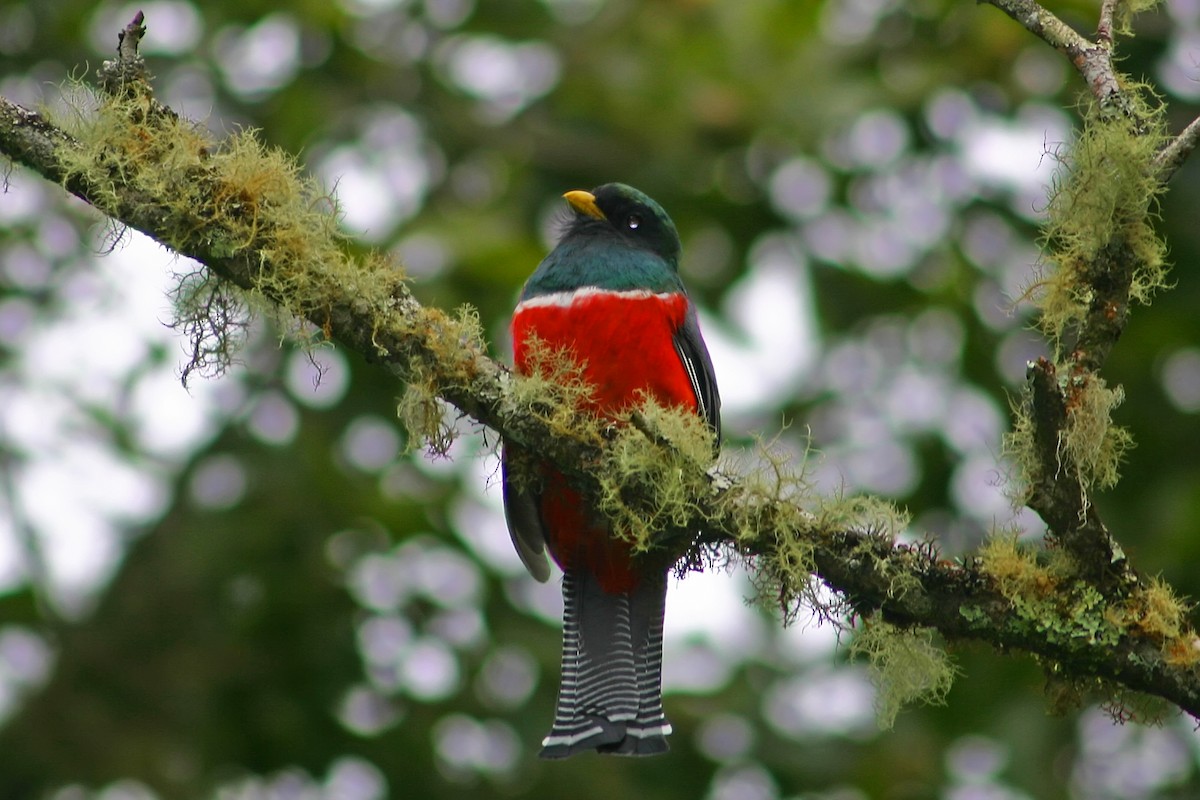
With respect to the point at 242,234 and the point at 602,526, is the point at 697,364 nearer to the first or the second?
the point at 602,526

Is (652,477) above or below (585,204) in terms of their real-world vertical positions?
below

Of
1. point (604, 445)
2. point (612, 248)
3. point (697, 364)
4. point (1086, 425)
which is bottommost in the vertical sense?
point (1086, 425)

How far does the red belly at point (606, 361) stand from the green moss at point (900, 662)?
34.7 inches

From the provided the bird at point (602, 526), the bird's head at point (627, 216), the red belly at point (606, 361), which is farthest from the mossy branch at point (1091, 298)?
the bird's head at point (627, 216)

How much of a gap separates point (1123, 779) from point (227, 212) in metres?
4.50

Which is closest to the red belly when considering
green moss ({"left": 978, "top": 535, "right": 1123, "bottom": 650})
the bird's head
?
the bird's head

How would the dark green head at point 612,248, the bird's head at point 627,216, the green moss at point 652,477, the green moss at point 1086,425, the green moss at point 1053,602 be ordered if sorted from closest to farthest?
the green moss at point 1086,425, the green moss at point 1053,602, the green moss at point 652,477, the dark green head at point 612,248, the bird's head at point 627,216

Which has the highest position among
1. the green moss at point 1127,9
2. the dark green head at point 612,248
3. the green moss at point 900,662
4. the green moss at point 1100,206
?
the dark green head at point 612,248

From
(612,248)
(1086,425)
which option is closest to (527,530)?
(612,248)

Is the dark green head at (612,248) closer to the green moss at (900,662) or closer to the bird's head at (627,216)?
the bird's head at (627,216)

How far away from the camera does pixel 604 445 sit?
2.92 meters

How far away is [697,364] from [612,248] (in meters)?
0.41

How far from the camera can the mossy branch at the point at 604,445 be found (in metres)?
2.75

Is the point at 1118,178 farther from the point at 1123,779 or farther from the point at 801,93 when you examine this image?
the point at 1123,779
